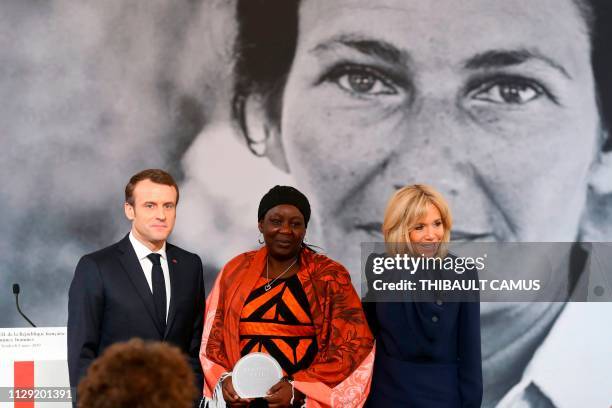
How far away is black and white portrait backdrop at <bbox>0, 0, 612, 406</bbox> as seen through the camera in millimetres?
4641

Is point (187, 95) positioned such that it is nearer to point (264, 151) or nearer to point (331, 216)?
point (264, 151)

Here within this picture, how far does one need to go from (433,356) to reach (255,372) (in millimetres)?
693

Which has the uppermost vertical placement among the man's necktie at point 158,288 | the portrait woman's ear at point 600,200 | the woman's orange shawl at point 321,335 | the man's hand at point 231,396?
the portrait woman's ear at point 600,200

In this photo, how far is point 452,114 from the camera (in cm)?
463

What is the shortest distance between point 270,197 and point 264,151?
3.49ft

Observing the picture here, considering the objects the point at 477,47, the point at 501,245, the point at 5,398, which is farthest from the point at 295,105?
the point at 5,398

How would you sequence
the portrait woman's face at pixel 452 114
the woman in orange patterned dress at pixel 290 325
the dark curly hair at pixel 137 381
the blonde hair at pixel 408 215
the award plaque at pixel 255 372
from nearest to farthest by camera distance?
the dark curly hair at pixel 137 381 → the award plaque at pixel 255 372 → the woman in orange patterned dress at pixel 290 325 → the blonde hair at pixel 408 215 → the portrait woman's face at pixel 452 114

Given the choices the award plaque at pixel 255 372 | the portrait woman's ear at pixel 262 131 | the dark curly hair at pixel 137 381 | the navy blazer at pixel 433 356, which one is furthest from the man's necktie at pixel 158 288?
the dark curly hair at pixel 137 381

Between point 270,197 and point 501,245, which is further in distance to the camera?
point 501,245

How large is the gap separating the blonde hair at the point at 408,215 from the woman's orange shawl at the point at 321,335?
0.26 meters

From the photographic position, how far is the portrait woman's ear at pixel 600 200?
15.2ft

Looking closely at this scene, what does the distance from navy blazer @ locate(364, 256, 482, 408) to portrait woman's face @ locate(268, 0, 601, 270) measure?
1.13 m

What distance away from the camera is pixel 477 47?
183 inches

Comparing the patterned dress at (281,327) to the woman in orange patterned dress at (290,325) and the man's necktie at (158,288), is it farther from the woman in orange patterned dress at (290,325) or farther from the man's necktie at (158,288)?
the man's necktie at (158,288)
